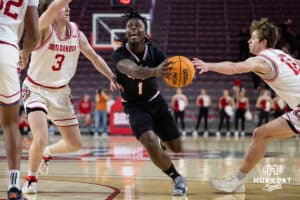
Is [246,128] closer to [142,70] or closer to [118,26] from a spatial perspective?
[118,26]

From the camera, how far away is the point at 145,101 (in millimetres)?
6457

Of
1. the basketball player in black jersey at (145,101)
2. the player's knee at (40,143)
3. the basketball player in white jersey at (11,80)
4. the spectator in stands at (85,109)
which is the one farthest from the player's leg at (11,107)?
the spectator in stands at (85,109)

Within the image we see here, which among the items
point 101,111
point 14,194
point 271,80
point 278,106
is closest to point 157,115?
point 271,80

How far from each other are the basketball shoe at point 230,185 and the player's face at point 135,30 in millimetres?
1843

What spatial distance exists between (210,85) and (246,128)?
277cm

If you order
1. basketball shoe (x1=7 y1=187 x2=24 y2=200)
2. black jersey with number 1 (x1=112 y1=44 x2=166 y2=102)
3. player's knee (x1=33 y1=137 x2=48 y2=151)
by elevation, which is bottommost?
basketball shoe (x1=7 y1=187 x2=24 y2=200)

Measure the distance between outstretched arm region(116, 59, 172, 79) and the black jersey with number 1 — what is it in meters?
0.23

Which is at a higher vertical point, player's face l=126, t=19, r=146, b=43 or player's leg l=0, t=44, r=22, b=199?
player's face l=126, t=19, r=146, b=43

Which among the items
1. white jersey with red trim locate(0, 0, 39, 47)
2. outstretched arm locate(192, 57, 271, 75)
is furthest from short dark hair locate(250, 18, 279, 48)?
white jersey with red trim locate(0, 0, 39, 47)

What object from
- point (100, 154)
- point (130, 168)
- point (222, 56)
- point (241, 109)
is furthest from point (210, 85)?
point (130, 168)

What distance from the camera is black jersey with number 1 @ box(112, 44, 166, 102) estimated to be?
6.42 m

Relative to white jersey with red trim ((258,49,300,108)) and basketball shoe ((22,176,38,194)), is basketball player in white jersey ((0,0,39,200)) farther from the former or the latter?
white jersey with red trim ((258,49,300,108))

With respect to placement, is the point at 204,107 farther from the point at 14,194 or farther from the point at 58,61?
the point at 14,194

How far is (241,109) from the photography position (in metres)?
19.9
